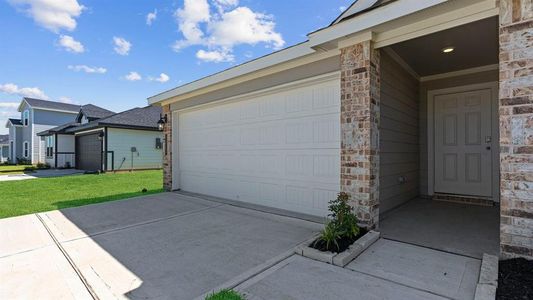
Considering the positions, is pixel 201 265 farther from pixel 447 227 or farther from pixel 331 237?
pixel 447 227

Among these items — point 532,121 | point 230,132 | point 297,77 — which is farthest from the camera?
point 230,132

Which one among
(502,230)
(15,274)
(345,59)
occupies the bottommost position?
(15,274)

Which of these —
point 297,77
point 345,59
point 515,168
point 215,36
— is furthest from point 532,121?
point 215,36

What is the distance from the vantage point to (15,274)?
260cm

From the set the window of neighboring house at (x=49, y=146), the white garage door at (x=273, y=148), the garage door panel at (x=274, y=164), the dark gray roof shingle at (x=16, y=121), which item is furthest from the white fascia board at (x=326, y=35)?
the dark gray roof shingle at (x=16, y=121)

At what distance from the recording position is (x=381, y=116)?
169 inches

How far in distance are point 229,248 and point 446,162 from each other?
5.00 m

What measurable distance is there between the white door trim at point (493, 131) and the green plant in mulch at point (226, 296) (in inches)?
193

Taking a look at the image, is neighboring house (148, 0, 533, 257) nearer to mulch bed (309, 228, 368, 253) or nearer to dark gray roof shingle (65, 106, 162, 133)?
mulch bed (309, 228, 368, 253)

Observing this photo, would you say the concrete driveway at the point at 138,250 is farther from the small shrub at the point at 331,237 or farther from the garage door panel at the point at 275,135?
the garage door panel at the point at 275,135

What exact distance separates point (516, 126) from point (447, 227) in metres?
1.88

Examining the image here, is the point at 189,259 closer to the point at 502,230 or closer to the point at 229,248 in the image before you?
the point at 229,248

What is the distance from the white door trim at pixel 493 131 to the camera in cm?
491

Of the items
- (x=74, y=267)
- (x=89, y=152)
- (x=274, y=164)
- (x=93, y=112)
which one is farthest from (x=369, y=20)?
(x=93, y=112)
